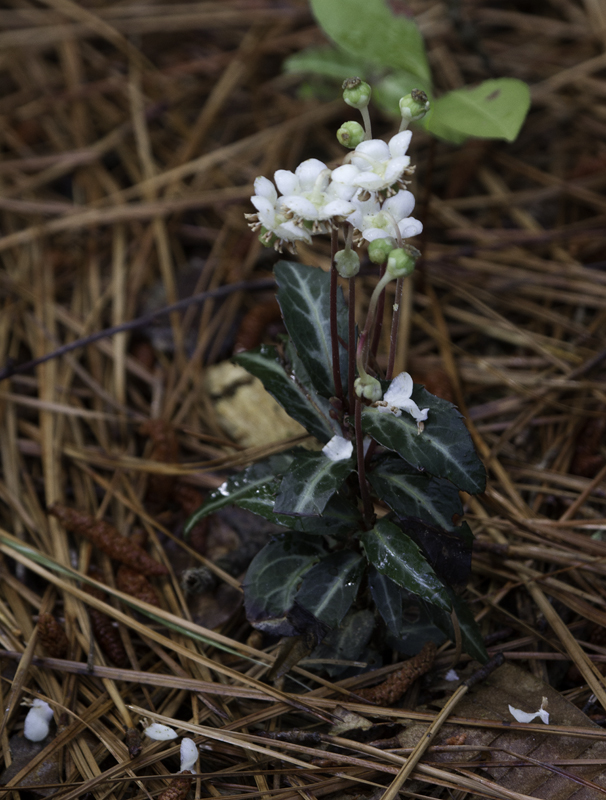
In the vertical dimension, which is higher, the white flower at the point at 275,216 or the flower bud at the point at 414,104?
the flower bud at the point at 414,104

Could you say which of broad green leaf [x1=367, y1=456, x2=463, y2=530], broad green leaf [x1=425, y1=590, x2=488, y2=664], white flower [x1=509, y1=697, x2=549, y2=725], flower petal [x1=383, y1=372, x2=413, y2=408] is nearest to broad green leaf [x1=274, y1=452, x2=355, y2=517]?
broad green leaf [x1=367, y1=456, x2=463, y2=530]

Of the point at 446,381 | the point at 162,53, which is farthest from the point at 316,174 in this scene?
the point at 162,53

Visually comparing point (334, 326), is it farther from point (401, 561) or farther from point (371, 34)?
point (371, 34)

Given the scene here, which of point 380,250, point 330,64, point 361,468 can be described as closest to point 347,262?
point 380,250

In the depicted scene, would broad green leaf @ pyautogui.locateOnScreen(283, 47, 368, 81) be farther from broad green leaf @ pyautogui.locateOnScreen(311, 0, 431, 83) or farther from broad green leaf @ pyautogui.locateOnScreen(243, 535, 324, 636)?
broad green leaf @ pyautogui.locateOnScreen(243, 535, 324, 636)

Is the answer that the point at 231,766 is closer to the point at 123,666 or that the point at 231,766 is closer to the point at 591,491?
the point at 123,666

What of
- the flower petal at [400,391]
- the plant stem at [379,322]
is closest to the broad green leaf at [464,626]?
the flower petal at [400,391]

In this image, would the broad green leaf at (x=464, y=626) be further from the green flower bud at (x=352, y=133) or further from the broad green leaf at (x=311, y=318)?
the green flower bud at (x=352, y=133)
